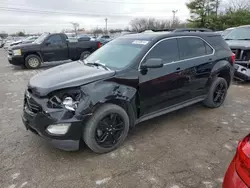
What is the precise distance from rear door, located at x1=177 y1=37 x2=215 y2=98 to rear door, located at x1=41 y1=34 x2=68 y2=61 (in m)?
8.24

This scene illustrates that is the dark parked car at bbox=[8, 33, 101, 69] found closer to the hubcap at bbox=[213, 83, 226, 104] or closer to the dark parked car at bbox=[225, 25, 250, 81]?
the dark parked car at bbox=[225, 25, 250, 81]

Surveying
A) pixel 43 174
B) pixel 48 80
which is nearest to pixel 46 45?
pixel 48 80

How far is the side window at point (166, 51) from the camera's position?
356cm

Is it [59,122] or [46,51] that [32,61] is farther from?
[59,122]

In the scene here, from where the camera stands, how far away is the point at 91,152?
3.15 m

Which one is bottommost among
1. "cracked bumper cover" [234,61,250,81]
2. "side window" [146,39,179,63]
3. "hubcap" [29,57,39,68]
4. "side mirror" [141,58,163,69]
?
"hubcap" [29,57,39,68]

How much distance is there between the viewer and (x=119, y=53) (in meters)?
3.73

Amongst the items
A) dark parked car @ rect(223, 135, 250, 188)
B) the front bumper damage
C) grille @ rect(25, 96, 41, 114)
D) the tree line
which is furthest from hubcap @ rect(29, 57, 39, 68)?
the tree line

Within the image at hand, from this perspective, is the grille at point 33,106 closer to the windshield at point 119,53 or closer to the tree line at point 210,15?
the windshield at point 119,53

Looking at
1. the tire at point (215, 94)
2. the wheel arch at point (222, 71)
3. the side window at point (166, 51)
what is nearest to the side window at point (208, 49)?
the wheel arch at point (222, 71)

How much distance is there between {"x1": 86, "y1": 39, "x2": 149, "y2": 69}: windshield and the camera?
3451 millimetres

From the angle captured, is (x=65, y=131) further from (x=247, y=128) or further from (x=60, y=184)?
(x=247, y=128)

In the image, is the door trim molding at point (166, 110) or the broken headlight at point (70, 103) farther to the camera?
the door trim molding at point (166, 110)

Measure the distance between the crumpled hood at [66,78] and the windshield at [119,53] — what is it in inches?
11.9
